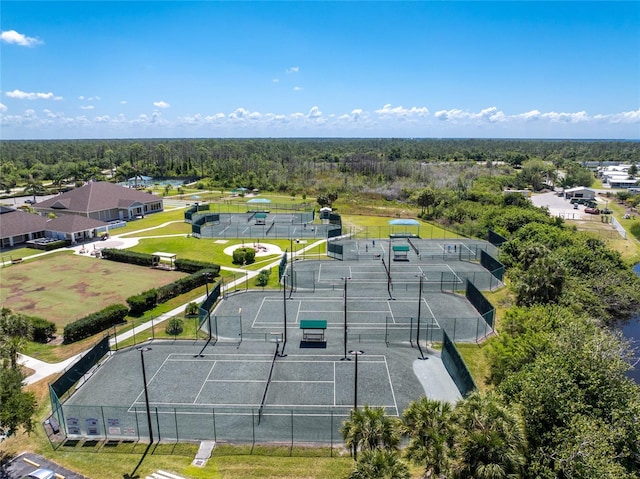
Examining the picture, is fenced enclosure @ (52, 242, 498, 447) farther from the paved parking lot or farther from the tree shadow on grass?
the paved parking lot

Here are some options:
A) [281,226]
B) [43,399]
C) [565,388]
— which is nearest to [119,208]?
[281,226]

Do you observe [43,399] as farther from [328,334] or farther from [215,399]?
[328,334]

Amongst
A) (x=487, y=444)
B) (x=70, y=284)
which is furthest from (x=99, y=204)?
(x=487, y=444)

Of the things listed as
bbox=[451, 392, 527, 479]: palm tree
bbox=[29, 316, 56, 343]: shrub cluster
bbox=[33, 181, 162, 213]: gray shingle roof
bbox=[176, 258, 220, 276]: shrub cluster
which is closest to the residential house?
bbox=[33, 181, 162, 213]: gray shingle roof

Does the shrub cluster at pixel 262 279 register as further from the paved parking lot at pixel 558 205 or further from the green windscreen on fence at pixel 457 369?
the paved parking lot at pixel 558 205

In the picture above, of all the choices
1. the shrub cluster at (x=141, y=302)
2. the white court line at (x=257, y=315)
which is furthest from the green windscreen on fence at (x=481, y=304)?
the shrub cluster at (x=141, y=302)

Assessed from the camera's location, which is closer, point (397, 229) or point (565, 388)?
point (565, 388)
